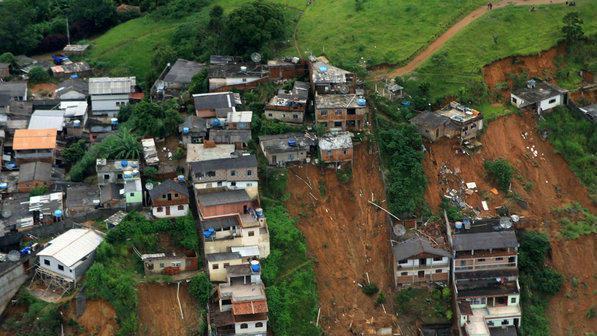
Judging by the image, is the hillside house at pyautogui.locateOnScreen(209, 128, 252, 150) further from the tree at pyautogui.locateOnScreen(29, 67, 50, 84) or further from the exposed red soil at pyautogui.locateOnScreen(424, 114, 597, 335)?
the tree at pyautogui.locateOnScreen(29, 67, 50, 84)

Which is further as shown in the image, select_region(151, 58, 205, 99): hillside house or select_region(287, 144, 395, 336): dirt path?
select_region(151, 58, 205, 99): hillside house

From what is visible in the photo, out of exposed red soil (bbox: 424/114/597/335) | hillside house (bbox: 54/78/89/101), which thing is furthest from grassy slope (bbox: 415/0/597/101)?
hillside house (bbox: 54/78/89/101)

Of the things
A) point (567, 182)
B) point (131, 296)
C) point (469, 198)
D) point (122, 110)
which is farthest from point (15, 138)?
point (567, 182)

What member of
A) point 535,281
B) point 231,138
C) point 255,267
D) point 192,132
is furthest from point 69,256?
point 535,281

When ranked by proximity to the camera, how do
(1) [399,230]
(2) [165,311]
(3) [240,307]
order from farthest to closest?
(1) [399,230], (2) [165,311], (3) [240,307]

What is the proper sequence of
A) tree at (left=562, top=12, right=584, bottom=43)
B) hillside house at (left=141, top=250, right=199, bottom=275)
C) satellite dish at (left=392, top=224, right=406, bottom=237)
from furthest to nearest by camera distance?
1. tree at (left=562, top=12, right=584, bottom=43)
2. satellite dish at (left=392, top=224, right=406, bottom=237)
3. hillside house at (left=141, top=250, right=199, bottom=275)

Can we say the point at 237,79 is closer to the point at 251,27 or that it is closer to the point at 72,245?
the point at 251,27

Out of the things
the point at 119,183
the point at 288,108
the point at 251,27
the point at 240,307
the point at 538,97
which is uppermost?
the point at 251,27
